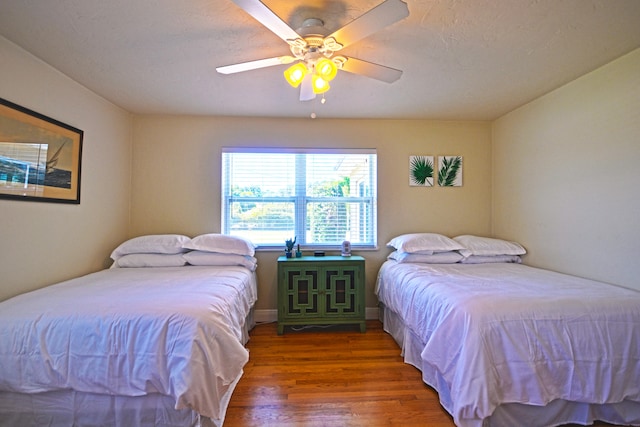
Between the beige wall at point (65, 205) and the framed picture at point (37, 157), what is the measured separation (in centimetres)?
6

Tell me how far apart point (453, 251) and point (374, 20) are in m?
2.38

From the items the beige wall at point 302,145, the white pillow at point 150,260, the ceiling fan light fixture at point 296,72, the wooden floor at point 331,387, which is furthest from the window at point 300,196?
the ceiling fan light fixture at point 296,72

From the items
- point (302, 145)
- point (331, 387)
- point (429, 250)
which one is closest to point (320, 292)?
point (331, 387)

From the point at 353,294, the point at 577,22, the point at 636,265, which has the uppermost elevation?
the point at 577,22

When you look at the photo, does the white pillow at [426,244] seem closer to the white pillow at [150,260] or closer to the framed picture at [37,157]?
the white pillow at [150,260]

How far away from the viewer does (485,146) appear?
3424 mm

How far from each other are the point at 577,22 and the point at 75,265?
13.4ft

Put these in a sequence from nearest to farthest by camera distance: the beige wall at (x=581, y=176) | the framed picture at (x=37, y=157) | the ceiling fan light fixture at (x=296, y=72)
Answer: the ceiling fan light fixture at (x=296, y=72)
the framed picture at (x=37, y=157)
the beige wall at (x=581, y=176)

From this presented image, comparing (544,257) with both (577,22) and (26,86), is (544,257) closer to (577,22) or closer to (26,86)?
(577,22)

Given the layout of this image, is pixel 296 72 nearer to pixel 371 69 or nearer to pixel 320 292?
pixel 371 69

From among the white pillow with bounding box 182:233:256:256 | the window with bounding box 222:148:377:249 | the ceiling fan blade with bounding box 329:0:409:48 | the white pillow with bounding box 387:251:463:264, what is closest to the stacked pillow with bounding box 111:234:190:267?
the white pillow with bounding box 182:233:256:256

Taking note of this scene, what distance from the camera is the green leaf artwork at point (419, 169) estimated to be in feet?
11.0

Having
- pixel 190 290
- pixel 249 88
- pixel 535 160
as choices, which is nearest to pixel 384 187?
pixel 535 160

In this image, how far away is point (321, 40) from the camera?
1583mm
